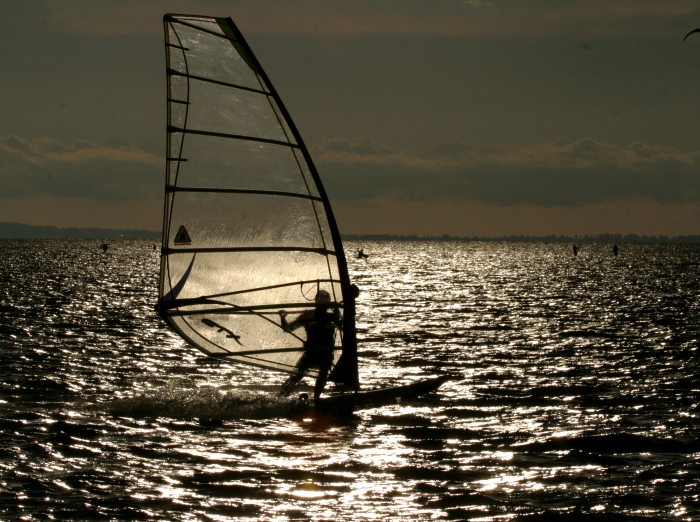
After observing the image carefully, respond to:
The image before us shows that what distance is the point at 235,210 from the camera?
48.7 ft

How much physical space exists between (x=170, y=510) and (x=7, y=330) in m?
24.2

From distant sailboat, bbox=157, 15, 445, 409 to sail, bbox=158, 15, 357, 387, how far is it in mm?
15

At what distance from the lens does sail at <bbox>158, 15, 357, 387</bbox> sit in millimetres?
14531

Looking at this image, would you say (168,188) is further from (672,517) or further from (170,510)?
(672,517)

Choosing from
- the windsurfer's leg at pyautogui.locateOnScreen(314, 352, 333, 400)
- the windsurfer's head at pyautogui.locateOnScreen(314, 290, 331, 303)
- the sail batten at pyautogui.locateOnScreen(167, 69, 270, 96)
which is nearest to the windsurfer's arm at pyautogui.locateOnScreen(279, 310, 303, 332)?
the windsurfer's head at pyautogui.locateOnScreen(314, 290, 331, 303)

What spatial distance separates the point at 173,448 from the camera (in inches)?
548

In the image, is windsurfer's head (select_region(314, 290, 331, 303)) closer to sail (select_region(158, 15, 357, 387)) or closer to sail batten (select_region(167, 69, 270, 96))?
sail (select_region(158, 15, 357, 387))

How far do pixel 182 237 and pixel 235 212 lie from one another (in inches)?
34.2

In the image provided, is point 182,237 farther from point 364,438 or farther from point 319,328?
point 364,438

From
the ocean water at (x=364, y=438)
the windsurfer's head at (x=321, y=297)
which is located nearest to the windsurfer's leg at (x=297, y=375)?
the ocean water at (x=364, y=438)

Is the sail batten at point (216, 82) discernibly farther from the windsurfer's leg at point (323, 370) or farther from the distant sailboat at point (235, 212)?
the windsurfer's leg at point (323, 370)

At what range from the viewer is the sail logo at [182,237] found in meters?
14.5

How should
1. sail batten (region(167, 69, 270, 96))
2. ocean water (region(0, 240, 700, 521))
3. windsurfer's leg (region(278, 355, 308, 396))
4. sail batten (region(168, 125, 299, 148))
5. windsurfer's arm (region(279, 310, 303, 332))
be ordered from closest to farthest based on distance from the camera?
ocean water (region(0, 240, 700, 521))
sail batten (region(168, 125, 299, 148))
sail batten (region(167, 69, 270, 96))
windsurfer's arm (region(279, 310, 303, 332))
windsurfer's leg (region(278, 355, 308, 396))

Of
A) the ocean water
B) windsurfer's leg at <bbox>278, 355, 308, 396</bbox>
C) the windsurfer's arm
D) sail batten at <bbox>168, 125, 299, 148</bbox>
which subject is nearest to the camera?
the ocean water
